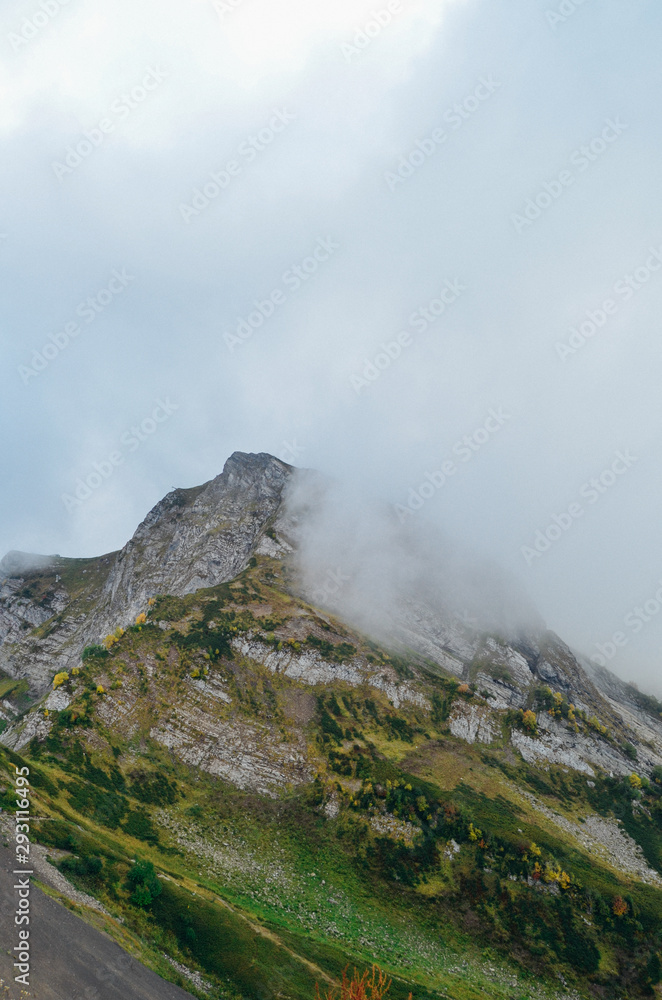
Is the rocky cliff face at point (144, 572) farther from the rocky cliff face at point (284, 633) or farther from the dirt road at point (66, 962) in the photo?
the dirt road at point (66, 962)

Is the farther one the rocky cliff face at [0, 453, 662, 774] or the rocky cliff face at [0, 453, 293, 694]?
the rocky cliff face at [0, 453, 293, 694]

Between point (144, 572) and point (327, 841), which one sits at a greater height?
point (327, 841)

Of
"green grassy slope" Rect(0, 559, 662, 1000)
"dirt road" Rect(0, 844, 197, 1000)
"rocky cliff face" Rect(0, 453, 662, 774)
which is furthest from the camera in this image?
"rocky cliff face" Rect(0, 453, 662, 774)

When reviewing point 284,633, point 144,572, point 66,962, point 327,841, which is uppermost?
point 284,633

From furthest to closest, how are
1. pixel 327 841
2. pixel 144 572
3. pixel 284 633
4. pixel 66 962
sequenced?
pixel 144 572 → pixel 284 633 → pixel 327 841 → pixel 66 962

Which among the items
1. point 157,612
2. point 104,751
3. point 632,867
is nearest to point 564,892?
point 632,867

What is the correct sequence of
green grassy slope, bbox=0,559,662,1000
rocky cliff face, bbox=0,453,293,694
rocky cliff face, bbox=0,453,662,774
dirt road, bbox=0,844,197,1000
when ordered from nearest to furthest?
dirt road, bbox=0,844,197,1000
green grassy slope, bbox=0,559,662,1000
rocky cliff face, bbox=0,453,662,774
rocky cliff face, bbox=0,453,293,694

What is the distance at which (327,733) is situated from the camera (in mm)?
66875

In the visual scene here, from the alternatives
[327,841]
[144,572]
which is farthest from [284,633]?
[144,572]

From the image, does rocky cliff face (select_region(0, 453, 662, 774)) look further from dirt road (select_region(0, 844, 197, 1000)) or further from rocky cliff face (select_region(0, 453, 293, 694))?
dirt road (select_region(0, 844, 197, 1000))

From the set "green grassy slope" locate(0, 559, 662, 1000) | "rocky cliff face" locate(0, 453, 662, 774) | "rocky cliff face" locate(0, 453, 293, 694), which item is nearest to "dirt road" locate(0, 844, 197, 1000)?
"green grassy slope" locate(0, 559, 662, 1000)

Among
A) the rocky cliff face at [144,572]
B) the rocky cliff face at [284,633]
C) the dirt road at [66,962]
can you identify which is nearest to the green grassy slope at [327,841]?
the dirt road at [66,962]

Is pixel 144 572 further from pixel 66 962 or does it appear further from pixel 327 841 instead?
pixel 66 962

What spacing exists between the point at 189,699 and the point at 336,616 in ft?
125
